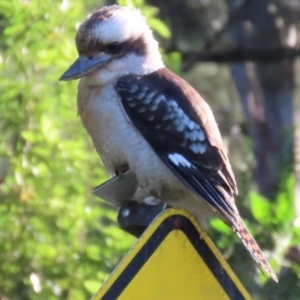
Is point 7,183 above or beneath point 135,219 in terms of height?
beneath

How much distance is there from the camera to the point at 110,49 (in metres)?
2.94

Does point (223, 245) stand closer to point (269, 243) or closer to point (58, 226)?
point (269, 243)

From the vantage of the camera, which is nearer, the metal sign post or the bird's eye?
the metal sign post

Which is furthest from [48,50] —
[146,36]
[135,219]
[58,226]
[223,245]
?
[135,219]

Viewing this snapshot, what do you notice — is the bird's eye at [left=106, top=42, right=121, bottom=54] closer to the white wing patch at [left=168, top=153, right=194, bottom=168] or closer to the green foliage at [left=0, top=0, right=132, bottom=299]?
the green foliage at [left=0, top=0, right=132, bottom=299]

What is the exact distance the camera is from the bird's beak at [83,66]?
277 cm

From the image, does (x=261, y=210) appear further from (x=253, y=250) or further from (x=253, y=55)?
(x=253, y=55)

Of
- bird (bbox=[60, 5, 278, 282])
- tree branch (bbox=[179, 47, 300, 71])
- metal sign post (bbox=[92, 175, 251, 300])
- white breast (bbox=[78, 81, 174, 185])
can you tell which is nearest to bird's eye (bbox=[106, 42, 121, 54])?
bird (bbox=[60, 5, 278, 282])

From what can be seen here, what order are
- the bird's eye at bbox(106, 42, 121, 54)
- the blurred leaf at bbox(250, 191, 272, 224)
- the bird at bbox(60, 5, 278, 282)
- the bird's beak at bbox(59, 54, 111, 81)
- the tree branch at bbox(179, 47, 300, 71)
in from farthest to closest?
the tree branch at bbox(179, 47, 300, 71), the blurred leaf at bbox(250, 191, 272, 224), the bird's eye at bbox(106, 42, 121, 54), the bird's beak at bbox(59, 54, 111, 81), the bird at bbox(60, 5, 278, 282)

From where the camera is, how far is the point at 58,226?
3418mm

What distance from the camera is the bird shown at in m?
2.65

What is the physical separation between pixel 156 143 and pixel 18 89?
2.51ft

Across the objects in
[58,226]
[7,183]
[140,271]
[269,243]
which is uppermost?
[140,271]

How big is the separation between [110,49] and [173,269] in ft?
4.45
